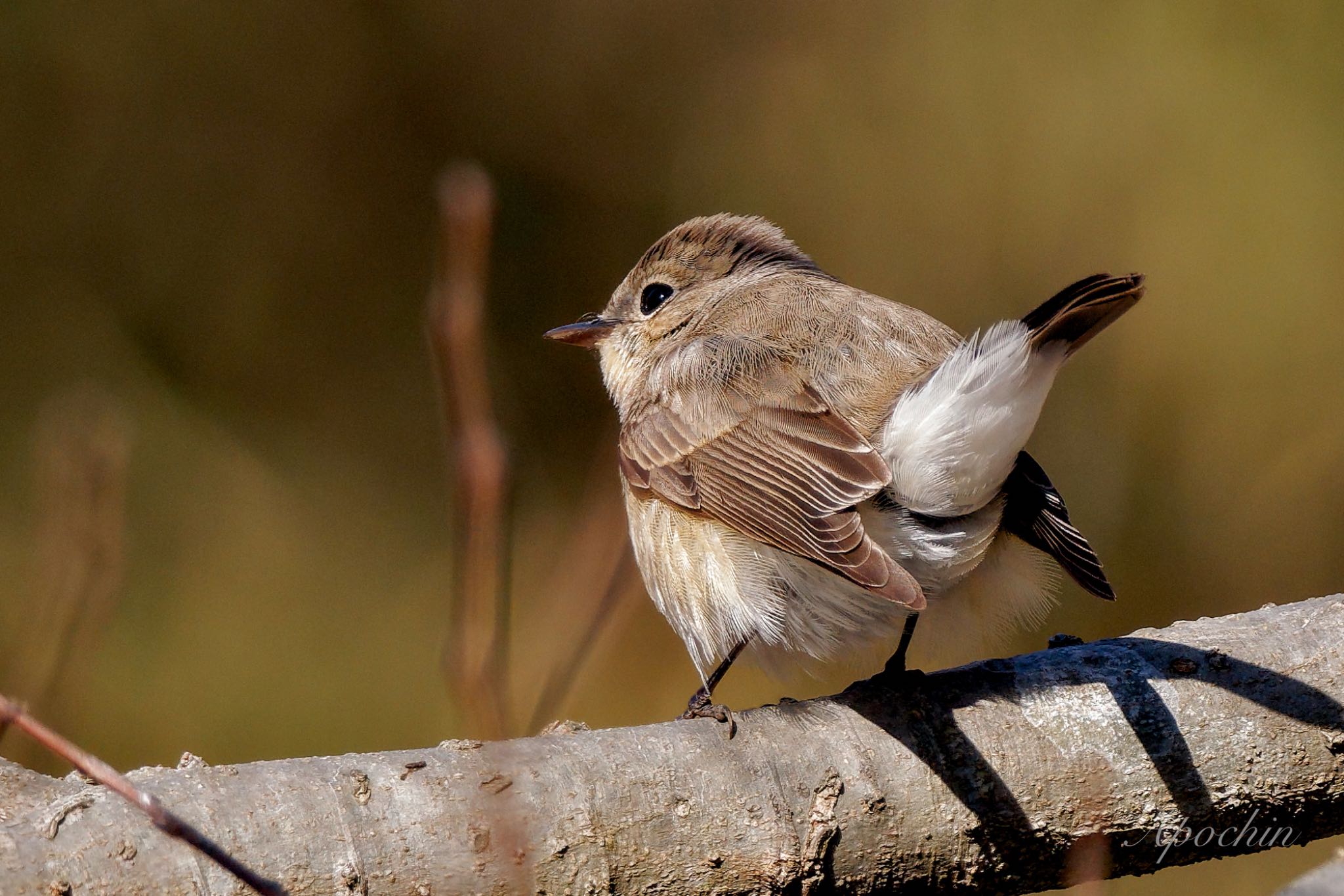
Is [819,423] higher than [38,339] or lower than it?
lower

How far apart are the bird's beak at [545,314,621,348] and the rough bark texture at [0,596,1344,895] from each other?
1.70 m

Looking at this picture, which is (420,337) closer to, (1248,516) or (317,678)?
(317,678)

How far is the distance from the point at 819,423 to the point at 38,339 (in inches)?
117

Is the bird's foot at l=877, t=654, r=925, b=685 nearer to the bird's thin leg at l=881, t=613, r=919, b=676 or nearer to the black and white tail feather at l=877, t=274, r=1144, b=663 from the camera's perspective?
the bird's thin leg at l=881, t=613, r=919, b=676

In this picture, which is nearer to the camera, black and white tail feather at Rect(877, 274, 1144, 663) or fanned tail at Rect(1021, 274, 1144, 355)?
fanned tail at Rect(1021, 274, 1144, 355)

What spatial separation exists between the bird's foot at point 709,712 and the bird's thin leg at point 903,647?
0.41 m

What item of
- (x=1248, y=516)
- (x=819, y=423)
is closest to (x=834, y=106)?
(x=1248, y=516)

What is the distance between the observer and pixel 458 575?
1.10 metres

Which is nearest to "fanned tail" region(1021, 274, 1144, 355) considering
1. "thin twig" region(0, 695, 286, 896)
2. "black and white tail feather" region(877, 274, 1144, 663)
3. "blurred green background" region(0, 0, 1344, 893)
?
"black and white tail feather" region(877, 274, 1144, 663)

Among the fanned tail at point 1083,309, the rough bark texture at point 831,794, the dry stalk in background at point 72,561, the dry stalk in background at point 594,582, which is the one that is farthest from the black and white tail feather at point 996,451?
the dry stalk in background at point 72,561

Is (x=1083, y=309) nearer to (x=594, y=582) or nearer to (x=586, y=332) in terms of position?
(x=594, y=582)

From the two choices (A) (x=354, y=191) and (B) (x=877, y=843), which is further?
(A) (x=354, y=191)
